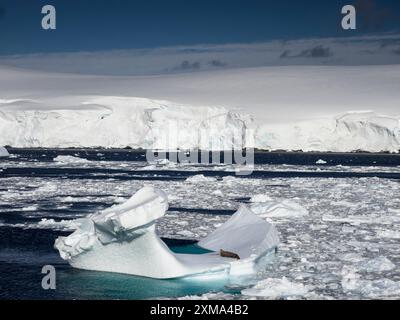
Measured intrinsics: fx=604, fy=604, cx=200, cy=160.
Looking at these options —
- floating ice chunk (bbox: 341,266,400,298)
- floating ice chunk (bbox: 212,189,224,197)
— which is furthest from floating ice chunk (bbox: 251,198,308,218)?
floating ice chunk (bbox: 341,266,400,298)

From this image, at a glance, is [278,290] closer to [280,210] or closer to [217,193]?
[280,210]

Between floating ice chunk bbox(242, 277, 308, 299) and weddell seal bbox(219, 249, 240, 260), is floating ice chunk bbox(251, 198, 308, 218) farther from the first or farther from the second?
floating ice chunk bbox(242, 277, 308, 299)

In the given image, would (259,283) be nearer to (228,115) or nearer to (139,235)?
(139,235)

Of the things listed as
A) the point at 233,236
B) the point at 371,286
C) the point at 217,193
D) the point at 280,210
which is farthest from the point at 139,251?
the point at 217,193

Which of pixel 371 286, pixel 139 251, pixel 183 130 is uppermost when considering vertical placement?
pixel 183 130

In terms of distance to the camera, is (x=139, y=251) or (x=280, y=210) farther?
(x=280, y=210)

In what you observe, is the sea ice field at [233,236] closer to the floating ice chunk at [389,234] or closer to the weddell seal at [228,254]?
the floating ice chunk at [389,234]
